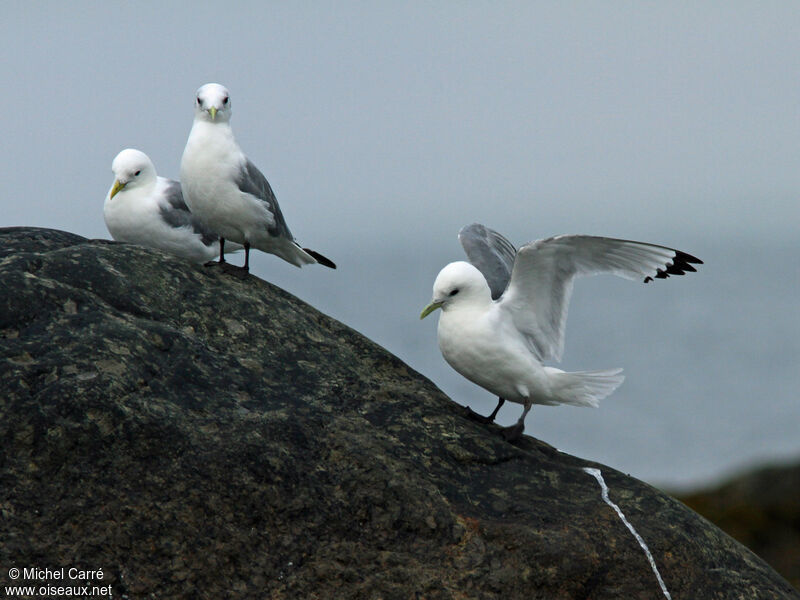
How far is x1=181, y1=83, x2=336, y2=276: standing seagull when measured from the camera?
891 centimetres

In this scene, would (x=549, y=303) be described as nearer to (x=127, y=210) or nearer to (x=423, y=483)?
(x=423, y=483)

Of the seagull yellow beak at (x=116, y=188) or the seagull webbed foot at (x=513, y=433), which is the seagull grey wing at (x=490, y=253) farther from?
the seagull yellow beak at (x=116, y=188)

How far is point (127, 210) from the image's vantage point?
965cm

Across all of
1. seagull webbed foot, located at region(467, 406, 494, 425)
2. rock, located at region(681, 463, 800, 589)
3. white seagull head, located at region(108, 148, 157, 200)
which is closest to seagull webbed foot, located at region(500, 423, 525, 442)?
seagull webbed foot, located at region(467, 406, 494, 425)

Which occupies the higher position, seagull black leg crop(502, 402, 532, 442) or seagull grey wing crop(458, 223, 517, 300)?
seagull grey wing crop(458, 223, 517, 300)

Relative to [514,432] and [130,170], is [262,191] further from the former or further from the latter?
[514,432]

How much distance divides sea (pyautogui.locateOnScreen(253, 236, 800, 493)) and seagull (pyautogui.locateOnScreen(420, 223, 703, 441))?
416 inches

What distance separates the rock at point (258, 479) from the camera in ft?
20.1

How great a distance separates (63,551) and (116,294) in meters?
1.94

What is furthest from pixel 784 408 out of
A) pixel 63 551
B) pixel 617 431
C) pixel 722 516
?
pixel 63 551

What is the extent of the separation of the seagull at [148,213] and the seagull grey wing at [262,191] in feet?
2.11

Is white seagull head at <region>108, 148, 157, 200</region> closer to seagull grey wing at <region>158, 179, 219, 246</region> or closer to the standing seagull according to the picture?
seagull grey wing at <region>158, 179, 219, 246</region>

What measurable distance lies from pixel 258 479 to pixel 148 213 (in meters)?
3.95

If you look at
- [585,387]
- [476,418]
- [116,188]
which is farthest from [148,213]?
[585,387]
